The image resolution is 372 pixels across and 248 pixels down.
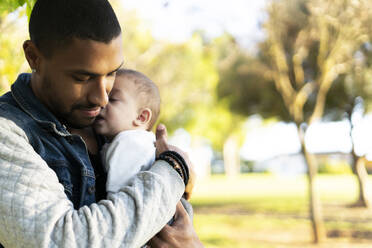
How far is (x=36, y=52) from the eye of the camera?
1.51m

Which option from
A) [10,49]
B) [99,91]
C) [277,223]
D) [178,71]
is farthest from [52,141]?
[178,71]

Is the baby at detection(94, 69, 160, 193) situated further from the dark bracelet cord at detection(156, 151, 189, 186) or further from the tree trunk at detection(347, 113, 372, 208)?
the tree trunk at detection(347, 113, 372, 208)

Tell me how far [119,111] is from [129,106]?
0.27 ft

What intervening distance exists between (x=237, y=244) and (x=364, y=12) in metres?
6.30

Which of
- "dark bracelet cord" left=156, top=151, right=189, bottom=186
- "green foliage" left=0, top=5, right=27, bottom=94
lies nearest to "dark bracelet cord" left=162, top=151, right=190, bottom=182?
"dark bracelet cord" left=156, top=151, right=189, bottom=186

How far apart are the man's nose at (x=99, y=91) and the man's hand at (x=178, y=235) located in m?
0.51

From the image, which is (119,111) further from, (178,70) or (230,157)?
(230,157)

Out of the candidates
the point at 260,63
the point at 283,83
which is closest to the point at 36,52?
the point at 283,83

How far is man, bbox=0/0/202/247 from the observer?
125 centimetres

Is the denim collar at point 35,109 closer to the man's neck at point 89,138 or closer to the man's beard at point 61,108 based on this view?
the man's beard at point 61,108

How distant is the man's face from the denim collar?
30 millimetres

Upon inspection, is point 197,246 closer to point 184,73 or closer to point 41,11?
point 41,11

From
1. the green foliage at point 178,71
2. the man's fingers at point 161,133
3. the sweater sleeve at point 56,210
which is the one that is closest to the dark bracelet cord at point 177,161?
the sweater sleeve at point 56,210

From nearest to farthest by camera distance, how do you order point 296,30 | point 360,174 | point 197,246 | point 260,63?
1. point 197,246
2. point 296,30
3. point 260,63
4. point 360,174
